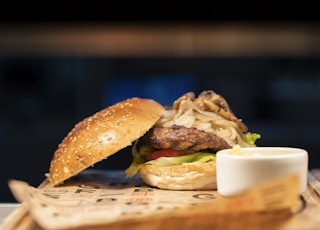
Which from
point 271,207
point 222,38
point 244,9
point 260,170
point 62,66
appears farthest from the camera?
point 62,66

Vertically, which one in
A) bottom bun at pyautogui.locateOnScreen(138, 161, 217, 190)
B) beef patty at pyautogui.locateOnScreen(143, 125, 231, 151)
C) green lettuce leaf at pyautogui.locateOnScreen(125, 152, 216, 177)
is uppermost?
beef patty at pyautogui.locateOnScreen(143, 125, 231, 151)

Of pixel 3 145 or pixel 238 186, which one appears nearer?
pixel 238 186

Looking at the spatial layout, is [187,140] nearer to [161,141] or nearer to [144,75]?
[161,141]

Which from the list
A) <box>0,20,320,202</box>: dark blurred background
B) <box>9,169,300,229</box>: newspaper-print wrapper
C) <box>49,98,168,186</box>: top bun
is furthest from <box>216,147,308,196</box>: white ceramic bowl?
<box>0,20,320,202</box>: dark blurred background

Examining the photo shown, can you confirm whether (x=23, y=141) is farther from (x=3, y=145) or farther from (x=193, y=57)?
(x=193, y=57)

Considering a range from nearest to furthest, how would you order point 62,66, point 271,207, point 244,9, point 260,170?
1. point 271,207
2. point 260,170
3. point 244,9
4. point 62,66

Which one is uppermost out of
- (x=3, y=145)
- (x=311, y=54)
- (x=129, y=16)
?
(x=129, y=16)

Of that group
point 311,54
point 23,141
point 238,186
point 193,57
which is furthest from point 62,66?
point 238,186

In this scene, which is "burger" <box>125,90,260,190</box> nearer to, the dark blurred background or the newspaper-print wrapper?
the newspaper-print wrapper
